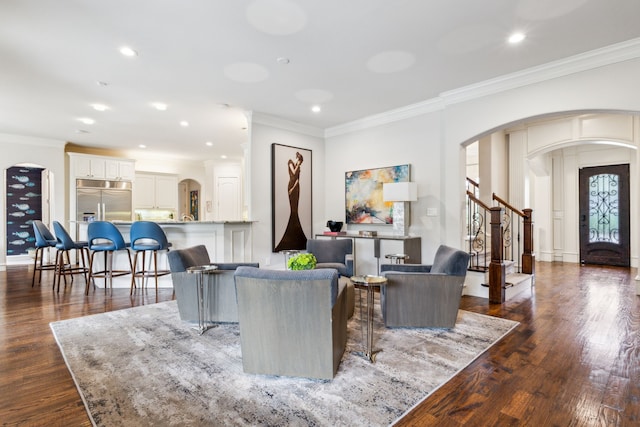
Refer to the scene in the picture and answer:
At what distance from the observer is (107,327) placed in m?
3.38

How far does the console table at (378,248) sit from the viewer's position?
5145mm

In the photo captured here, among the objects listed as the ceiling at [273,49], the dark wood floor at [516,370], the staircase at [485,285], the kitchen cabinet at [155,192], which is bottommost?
the dark wood floor at [516,370]

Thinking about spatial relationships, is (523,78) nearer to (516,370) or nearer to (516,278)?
(516,278)

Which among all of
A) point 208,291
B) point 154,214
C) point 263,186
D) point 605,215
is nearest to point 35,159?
point 154,214

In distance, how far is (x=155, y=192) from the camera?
957 cm

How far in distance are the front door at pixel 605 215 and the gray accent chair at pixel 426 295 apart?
669 cm

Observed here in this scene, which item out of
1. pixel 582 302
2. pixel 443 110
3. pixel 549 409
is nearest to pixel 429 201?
pixel 443 110

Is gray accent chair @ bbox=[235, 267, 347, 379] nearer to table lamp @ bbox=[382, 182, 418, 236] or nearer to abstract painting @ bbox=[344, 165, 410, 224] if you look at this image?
table lamp @ bbox=[382, 182, 418, 236]

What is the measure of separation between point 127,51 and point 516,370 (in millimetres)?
4713

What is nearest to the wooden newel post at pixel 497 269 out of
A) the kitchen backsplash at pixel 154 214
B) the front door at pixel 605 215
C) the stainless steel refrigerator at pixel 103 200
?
the front door at pixel 605 215

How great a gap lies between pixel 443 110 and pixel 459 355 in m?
3.70

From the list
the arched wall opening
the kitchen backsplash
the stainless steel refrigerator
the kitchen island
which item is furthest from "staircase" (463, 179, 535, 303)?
the stainless steel refrigerator

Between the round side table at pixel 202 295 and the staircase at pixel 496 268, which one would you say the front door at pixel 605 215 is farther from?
the round side table at pixel 202 295

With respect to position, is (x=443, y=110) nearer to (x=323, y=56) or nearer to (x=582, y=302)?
(x=323, y=56)
